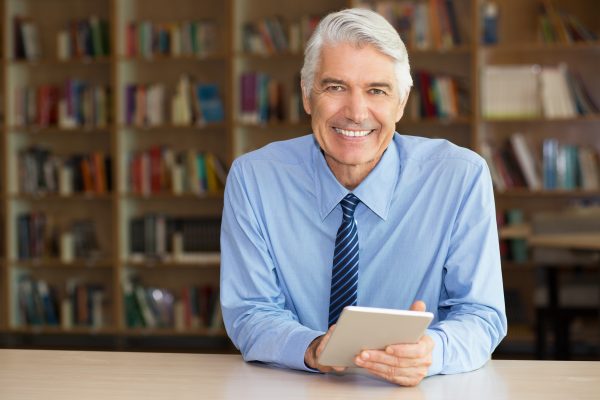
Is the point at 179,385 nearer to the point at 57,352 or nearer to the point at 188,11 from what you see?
the point at 57,352

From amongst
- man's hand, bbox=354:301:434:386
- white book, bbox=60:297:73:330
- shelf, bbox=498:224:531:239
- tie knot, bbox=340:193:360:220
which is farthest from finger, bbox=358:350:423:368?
white book, bbox=60:297:73:330

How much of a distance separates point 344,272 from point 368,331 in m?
0.42

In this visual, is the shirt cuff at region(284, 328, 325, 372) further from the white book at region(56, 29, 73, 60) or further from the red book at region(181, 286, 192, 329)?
the white book at region(56, 29, 73, 60)

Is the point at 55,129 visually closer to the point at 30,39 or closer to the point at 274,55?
the point at 30,39

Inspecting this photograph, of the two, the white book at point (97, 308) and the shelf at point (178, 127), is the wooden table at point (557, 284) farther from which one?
the white book at point (97, 308)

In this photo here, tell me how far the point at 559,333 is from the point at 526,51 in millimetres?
1942

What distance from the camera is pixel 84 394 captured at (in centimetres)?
137

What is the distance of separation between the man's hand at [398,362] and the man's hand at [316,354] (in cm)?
7

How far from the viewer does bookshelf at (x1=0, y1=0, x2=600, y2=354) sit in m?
5.82

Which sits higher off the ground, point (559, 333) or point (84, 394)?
point (84, 394)

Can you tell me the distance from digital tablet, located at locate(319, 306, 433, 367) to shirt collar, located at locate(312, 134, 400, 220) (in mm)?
448

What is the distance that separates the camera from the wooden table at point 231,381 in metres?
1.36

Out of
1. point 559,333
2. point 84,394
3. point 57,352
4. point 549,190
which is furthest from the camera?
point 549,190

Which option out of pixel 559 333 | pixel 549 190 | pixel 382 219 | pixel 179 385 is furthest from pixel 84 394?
pixel 549 190
